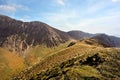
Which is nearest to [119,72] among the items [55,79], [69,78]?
[69,78]

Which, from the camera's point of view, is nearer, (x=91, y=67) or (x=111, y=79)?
(x=111, y=79)

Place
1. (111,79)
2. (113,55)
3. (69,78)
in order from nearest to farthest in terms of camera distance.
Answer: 1. (111,79)
2. (69,78)
3. (113,55)

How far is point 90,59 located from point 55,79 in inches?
454

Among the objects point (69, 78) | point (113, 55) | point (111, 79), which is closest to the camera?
point (111, 79)

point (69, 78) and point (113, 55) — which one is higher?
point (113, 55)

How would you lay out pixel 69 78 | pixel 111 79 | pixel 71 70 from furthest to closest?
pixel 71 70 → pixel 69 78 → pixel 111 79

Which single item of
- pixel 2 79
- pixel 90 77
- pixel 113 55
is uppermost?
pixel 113 55

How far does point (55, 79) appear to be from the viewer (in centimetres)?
4934

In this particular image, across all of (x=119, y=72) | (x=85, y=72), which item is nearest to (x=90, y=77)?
(x=85, y=72)

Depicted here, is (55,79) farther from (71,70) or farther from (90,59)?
(90,59)

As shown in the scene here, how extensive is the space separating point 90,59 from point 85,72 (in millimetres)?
8906

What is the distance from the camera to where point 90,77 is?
4372cm

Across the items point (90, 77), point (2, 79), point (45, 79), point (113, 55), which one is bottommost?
point (2, 79)

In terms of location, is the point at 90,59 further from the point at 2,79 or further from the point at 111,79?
the point at 2,79
